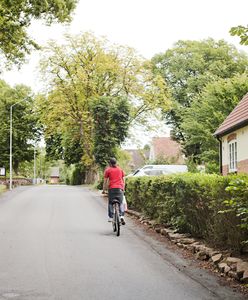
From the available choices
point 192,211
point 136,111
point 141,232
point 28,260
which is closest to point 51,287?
point 28,260

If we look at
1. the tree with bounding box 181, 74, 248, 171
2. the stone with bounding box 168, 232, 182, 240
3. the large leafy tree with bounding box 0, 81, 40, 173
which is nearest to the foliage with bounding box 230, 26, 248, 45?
the stone with bounding box 168, 232, 182, 240

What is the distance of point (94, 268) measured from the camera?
8445 millimetres

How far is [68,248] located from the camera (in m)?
10.7

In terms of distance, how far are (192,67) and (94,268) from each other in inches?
1986

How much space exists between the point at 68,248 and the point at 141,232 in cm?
371

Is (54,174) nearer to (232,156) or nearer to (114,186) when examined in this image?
(232,156)

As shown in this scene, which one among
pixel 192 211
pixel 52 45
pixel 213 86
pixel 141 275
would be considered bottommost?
pixel 141 275

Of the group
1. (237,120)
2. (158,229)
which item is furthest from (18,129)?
(158,229)

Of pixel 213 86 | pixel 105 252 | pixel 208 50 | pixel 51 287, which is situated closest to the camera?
pixel 51 287

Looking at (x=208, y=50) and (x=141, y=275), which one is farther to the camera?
(x=208, y=50)

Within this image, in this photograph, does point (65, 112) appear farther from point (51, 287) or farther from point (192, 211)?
point (51, 287)

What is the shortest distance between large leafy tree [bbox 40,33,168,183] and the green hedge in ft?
107

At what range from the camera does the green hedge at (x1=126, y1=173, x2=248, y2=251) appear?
877 cm

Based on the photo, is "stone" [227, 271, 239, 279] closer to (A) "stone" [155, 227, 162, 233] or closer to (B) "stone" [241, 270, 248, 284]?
(B) "stone" [241, 270, 248, 284]
